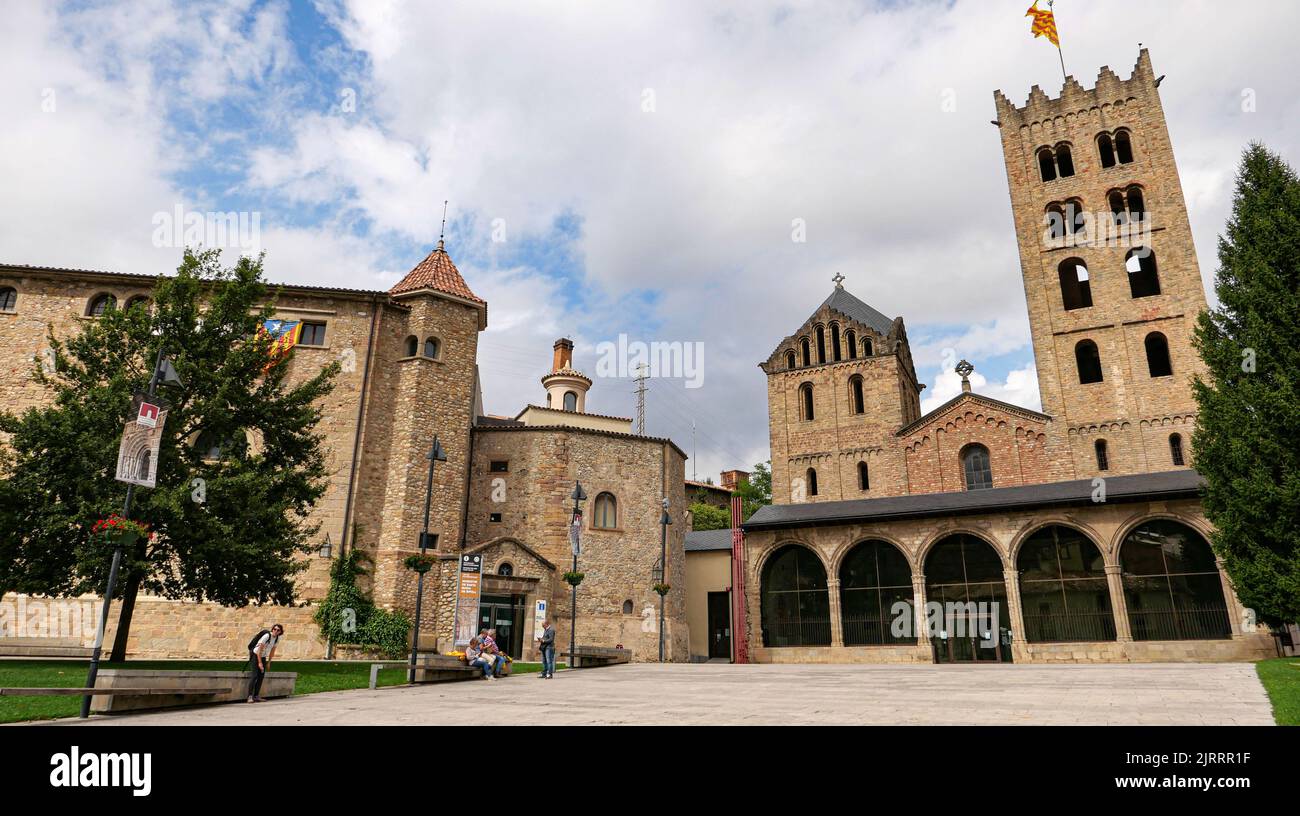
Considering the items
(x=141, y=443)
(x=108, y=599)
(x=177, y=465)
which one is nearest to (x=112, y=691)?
(x=108, y=599)

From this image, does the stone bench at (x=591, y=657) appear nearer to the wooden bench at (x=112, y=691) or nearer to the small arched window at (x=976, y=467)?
the wooden bench at (x=112, y=691)

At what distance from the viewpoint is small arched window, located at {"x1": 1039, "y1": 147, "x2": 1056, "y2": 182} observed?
4162 cm

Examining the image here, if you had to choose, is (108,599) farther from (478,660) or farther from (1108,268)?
(1108,268)

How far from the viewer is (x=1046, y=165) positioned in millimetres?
41938

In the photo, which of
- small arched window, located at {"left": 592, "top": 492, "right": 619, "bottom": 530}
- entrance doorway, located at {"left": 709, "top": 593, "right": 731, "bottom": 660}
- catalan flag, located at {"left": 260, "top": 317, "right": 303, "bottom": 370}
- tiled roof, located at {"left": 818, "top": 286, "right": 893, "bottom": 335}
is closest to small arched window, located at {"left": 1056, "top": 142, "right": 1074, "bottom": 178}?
tiled roof, located at {"left": 818, "top": 286, "right": 893, "bottom": 335}

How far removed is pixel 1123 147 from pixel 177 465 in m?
49.0

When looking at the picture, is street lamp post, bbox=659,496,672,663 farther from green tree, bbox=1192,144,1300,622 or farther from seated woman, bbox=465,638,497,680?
green tree, bbox=1192,144,1300,622

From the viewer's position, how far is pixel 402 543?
91.7 ft

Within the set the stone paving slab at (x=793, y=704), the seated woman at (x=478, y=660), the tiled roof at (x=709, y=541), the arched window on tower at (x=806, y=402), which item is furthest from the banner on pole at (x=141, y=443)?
the arched window on tower at (x=806, y=402)

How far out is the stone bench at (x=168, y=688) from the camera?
1009cm
